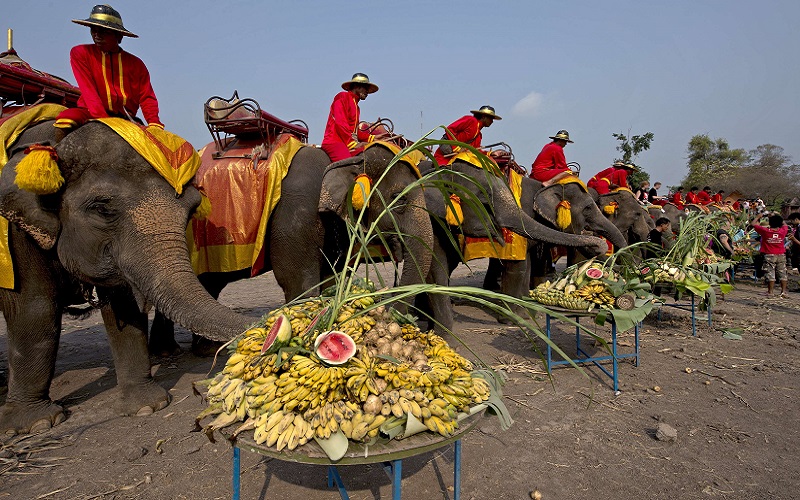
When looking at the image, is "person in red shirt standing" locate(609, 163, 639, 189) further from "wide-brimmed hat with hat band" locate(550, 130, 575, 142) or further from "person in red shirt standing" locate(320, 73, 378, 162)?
"person in red shirt standing" locate(320, 73, 378, 162)

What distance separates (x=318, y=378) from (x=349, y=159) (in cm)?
378

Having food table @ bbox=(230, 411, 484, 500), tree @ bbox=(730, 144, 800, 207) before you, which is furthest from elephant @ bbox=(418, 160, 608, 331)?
tree @ bbox=(730, 144, 800, 207)

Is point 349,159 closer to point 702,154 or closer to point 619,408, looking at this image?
point 619,408

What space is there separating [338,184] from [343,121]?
152 cm

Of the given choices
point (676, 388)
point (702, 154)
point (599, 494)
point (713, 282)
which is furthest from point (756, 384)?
point (702, 154)

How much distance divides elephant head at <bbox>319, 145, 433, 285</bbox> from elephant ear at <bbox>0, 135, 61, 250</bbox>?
8.11 ft

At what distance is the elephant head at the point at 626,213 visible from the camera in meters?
12.1

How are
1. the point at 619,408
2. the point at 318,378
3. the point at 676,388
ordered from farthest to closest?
the point at 676,388, the point at 619,408, the point at 318,378

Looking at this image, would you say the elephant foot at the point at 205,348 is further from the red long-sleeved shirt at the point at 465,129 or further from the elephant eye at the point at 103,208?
the red long-sleeved shirt at the point at 465,129

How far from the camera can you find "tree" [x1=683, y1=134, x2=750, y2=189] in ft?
156

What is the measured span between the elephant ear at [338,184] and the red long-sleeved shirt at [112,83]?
1.76m

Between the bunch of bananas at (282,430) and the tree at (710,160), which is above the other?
the tree at (710,160)

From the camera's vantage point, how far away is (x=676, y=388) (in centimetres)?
532

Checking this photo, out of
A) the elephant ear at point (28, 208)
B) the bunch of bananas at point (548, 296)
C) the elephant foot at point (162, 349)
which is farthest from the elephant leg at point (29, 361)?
the bunch of bananas at point (548, 296)
